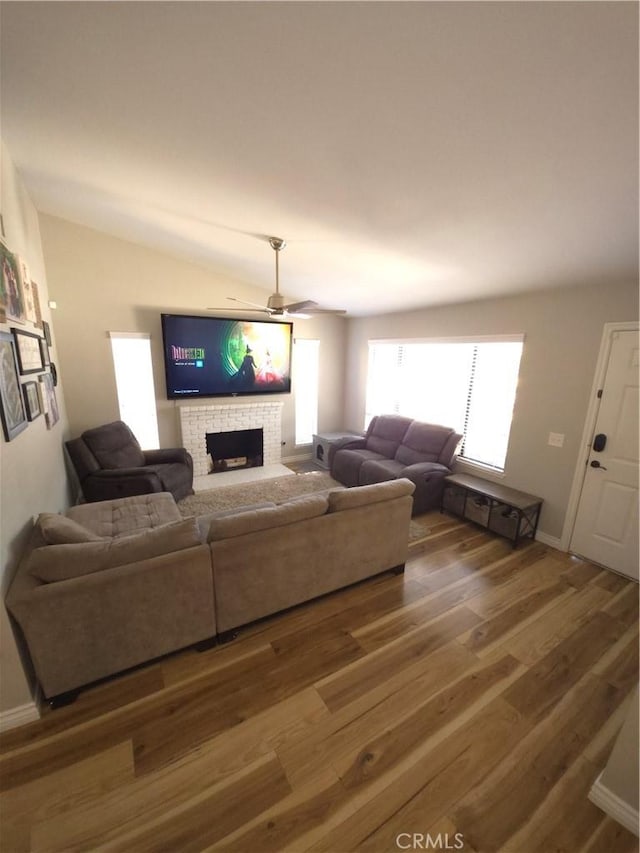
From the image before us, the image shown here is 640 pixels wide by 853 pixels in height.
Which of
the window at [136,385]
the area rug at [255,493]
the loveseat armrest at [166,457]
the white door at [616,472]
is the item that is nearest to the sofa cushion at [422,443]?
the area rug at [255,493]

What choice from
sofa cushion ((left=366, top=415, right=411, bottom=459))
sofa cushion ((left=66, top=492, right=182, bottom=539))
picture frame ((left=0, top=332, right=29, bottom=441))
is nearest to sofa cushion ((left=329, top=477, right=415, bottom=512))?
sofa cushion ((left=66, top=492, right=182, bottom=539))

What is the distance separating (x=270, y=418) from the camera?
531 cm

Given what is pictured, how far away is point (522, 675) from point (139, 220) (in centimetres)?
493

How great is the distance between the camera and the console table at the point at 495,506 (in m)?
3.24

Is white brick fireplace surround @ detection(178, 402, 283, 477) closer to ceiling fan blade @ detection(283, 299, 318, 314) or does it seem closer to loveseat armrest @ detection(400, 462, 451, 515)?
ceiling fan blade @ detection(283, 299, 318, 314)

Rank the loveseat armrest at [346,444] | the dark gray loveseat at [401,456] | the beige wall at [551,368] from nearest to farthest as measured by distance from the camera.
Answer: the beige wall at [551,368] → the dark gray loveseat at [401,456] → the loveseat armrest at [346,444]

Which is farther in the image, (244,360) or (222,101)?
(244,360)

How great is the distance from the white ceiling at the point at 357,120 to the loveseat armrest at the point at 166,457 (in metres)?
2.69

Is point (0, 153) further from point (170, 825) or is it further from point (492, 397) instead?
point (492, 397)

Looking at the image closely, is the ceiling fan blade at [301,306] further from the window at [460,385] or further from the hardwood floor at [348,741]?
the hardwood floor at [348,741]

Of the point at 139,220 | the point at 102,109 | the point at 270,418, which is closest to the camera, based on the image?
the point at 102,109

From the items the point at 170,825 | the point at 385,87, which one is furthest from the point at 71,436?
the point at 385,87

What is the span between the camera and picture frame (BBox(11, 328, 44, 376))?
2.09 m

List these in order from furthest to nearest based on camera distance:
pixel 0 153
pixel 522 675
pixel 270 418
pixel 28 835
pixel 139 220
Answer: pixel 270 418
pixel 139 220
pixel 0 153
pixel 522 675
pixel 28 835
